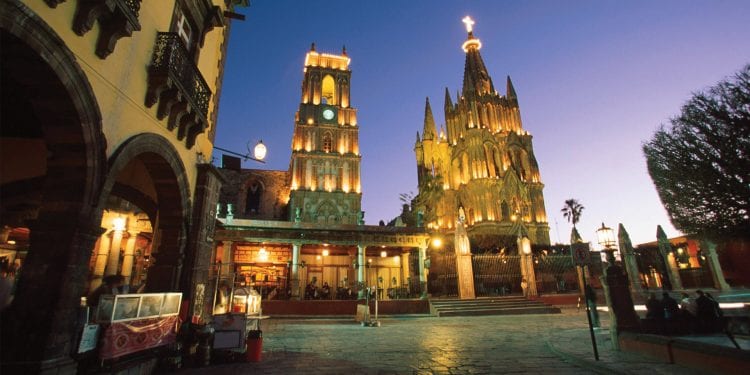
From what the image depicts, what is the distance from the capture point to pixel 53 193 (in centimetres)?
476

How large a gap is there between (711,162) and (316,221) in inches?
1054

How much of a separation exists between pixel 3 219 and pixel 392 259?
72.2 feet

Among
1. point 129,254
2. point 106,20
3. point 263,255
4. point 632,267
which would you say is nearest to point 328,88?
point 263,255

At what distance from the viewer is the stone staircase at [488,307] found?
1775 cm

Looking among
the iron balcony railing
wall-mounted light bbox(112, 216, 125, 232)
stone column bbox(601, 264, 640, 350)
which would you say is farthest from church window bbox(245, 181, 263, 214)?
stone column bbox(601, 264, 640, 350)

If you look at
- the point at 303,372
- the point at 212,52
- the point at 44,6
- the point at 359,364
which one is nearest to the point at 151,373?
the point at 303,372

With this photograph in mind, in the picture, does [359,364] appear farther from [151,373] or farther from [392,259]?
[392,259]

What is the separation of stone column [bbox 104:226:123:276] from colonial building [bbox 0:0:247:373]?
3.25 m

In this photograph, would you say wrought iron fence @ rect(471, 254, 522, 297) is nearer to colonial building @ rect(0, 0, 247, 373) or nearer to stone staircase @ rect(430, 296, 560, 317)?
stone staircase @ rect(430, 296, 560, 317)

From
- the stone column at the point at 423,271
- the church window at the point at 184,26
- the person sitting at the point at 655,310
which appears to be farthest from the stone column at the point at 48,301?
the stone column at the point at 423,271

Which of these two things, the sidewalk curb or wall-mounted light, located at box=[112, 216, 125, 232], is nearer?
the sidewalk curb

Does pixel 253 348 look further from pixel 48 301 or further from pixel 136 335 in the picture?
pixel 48 301

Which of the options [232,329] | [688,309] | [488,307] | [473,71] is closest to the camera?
[232,329]

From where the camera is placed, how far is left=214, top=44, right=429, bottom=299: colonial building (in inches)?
835
